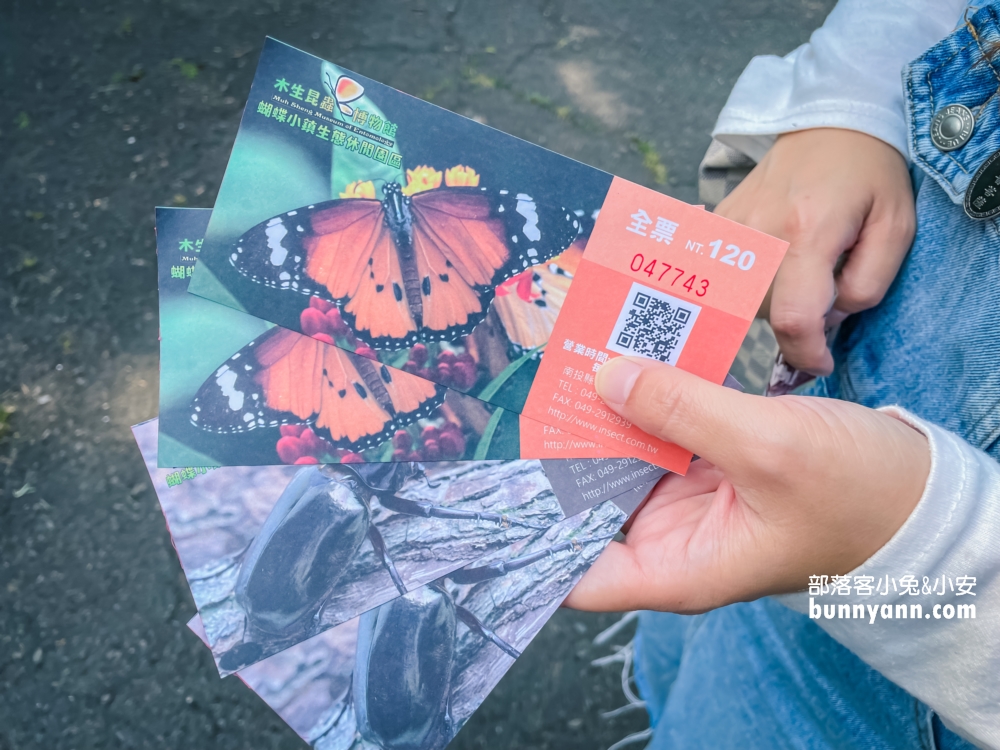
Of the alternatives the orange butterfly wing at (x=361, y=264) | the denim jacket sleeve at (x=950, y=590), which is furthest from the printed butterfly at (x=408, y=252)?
the denim jacket sleeve at (x=950, y=590)

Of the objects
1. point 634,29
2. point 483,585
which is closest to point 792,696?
point 483,585

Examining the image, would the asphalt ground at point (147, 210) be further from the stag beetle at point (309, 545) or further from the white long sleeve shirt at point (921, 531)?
the white long sleeve shirt at point (921, 531)

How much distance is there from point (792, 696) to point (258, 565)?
567mm

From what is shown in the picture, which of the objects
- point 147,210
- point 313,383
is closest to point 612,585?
point 313,383

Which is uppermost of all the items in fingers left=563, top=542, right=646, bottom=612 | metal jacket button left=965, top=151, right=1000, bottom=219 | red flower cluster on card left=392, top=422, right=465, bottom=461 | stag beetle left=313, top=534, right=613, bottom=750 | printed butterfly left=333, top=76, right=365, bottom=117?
metal jacket button left=965, top=151, right=1000, bottom=219

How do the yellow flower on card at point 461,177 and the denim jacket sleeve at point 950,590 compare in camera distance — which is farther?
the yellow flower on card at point 461,177

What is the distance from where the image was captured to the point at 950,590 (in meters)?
0.50

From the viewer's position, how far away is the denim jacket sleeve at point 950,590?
49 cm

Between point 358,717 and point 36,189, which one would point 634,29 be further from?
point 358,717

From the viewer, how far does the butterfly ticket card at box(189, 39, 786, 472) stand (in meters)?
0.62

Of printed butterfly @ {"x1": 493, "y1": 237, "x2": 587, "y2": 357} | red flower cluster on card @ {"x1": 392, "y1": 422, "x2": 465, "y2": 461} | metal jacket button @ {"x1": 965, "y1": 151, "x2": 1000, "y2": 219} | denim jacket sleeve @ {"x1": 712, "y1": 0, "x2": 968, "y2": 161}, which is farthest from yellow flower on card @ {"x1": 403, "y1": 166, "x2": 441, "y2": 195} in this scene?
metal jacket button @ {"x1": 965, "y1": 151, "x2": 1000, "y2": 219}

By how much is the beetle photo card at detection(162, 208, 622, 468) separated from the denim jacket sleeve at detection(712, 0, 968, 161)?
388 mm

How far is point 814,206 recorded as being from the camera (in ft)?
2.02

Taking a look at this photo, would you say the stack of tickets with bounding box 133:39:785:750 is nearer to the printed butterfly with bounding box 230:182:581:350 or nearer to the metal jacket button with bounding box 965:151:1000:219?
the printed butterfly with bounding box 230:182:581:350
